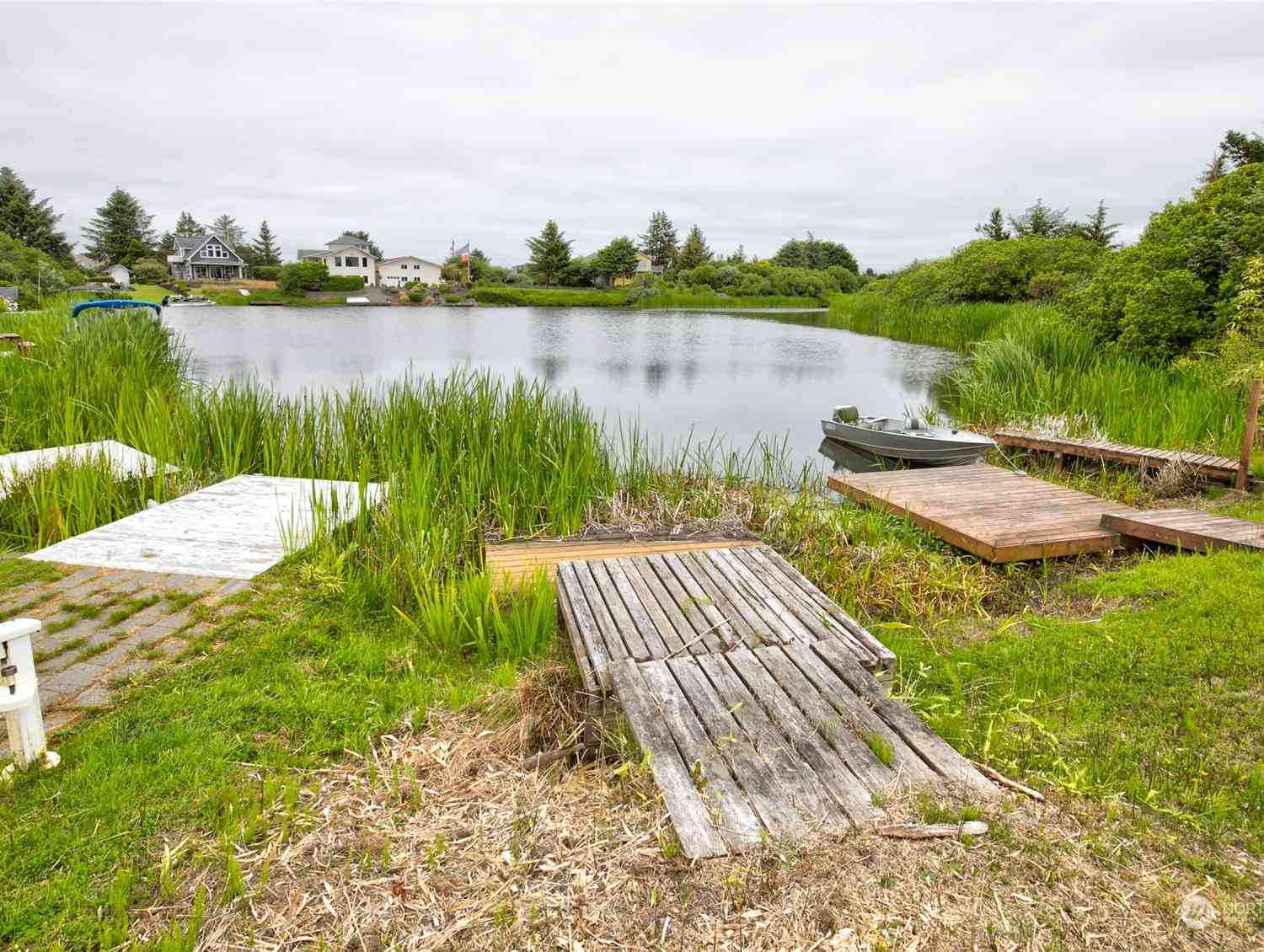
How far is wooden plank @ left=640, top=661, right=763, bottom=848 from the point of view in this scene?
1746mm

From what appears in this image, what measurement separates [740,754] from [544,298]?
5097 centimetres

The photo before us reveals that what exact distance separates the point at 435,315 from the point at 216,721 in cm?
3685

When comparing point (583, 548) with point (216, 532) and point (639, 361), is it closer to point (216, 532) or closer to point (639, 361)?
point (216, 532)

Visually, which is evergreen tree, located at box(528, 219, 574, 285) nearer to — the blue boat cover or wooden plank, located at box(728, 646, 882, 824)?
the blue boat cover

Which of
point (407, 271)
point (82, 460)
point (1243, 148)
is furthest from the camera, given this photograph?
point (407, 271)

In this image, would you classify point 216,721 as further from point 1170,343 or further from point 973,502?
point 1170,343

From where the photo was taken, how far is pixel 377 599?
143 inches

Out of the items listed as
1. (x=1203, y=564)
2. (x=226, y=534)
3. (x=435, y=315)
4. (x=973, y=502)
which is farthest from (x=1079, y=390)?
(x=435, y=315)

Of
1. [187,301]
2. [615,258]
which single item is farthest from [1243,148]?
[187,301]

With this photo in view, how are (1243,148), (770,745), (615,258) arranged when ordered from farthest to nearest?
(615,258) → (1243,148) → (770,745)

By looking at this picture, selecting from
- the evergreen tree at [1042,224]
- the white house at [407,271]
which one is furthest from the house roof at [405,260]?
the evergreen tree at [1042,224]

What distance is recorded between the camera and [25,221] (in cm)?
4612

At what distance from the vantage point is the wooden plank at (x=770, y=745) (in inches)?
72.1

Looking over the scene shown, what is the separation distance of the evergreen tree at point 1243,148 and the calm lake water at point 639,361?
7426 mm
